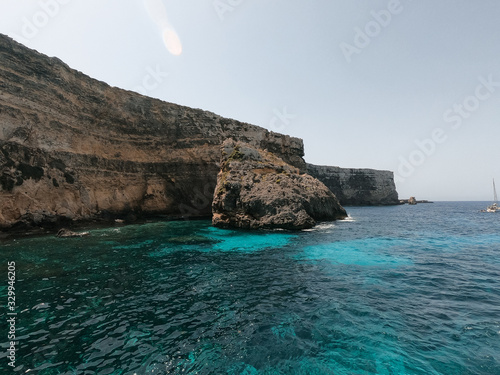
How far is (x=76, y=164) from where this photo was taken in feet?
100

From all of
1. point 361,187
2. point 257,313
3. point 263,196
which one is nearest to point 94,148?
point 263,196

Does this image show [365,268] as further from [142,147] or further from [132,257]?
[142,147]

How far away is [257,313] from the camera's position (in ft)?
25.6

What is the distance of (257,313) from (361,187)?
104m

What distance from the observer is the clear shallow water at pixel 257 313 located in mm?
5500

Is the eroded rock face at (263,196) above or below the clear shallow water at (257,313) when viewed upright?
above

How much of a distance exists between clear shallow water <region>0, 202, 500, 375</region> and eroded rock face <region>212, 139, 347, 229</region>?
10.7m

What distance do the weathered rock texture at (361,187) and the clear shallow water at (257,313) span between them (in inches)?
3366

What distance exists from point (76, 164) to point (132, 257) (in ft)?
77.2

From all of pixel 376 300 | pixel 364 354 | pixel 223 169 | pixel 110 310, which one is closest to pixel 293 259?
pixel 376 300

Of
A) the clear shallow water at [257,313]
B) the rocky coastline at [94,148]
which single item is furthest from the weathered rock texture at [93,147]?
the clear shallow water at [257,313]

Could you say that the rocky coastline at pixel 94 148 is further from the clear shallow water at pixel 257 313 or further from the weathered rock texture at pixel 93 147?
the clear shallow water at pixel 257 313

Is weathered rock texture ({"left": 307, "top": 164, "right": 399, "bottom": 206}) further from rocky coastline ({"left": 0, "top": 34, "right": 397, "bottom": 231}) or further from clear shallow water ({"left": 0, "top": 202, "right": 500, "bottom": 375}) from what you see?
clear shallow water ({"left": 0, "top": 202, "right": 500, "bottom": 375})

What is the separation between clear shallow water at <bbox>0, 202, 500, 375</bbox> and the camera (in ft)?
18.0
